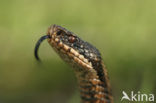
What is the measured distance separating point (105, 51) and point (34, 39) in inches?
31.3

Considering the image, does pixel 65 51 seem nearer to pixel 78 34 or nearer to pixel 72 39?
pixel 72 39

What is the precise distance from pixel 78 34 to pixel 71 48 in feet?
6.66

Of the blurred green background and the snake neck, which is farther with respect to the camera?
the blurred green background

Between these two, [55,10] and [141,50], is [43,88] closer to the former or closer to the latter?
[141,50]

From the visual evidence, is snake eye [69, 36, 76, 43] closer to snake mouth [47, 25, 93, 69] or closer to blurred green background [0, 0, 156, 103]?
snake mouth [47, 25, 93, 69]

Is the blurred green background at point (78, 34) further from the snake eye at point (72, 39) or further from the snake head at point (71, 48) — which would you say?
the snake eye at point (72, 39)

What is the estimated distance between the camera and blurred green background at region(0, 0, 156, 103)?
570cm

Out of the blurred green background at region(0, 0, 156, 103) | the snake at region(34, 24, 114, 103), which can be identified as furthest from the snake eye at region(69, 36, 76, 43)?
the blurred green background at region(0, 0, 156, 103)

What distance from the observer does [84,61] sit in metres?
4.24

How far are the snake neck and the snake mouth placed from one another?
6 cm

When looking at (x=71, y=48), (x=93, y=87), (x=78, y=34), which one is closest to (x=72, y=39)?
(x=71, y=48)

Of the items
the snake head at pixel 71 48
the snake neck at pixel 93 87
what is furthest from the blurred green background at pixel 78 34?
Result: the snake head at pixel 71 48

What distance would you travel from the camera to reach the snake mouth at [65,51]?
418cm

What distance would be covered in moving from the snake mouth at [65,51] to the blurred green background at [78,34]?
704 mm
